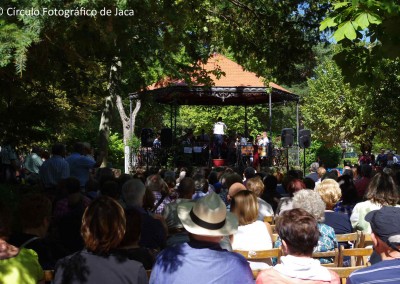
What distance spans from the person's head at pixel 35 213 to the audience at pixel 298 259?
1757 millimetres

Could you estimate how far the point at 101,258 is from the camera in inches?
132

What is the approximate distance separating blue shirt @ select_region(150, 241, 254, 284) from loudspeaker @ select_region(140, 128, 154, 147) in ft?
64.4

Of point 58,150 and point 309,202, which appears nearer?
point 309,202

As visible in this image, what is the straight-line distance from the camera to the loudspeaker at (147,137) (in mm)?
22922

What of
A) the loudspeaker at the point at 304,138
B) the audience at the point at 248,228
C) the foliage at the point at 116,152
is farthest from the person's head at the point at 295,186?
the foliage at the point at 116,152

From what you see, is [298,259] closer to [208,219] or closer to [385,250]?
[385,250]

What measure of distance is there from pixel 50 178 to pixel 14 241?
4.67 metres

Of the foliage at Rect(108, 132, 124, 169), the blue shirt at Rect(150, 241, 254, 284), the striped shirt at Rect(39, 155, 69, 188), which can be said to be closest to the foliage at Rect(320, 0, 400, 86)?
the blue shirt at Rect(150, 241, 254, 284)

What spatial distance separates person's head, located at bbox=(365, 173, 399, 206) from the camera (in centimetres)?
619

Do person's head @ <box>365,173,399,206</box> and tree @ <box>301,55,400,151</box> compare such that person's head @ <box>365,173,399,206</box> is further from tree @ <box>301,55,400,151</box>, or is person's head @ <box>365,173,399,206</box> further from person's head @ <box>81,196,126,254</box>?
tree @ <box>301,55,400,151</box>

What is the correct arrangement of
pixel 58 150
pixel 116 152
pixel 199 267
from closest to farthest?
1. pixel 199 267
2. pixel 58 150
3. pixel 116 152

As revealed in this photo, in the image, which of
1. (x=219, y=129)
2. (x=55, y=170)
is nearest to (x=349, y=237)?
Answer: (x=55, y=170)

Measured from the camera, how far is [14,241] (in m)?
4.06

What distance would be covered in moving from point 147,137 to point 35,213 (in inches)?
742
